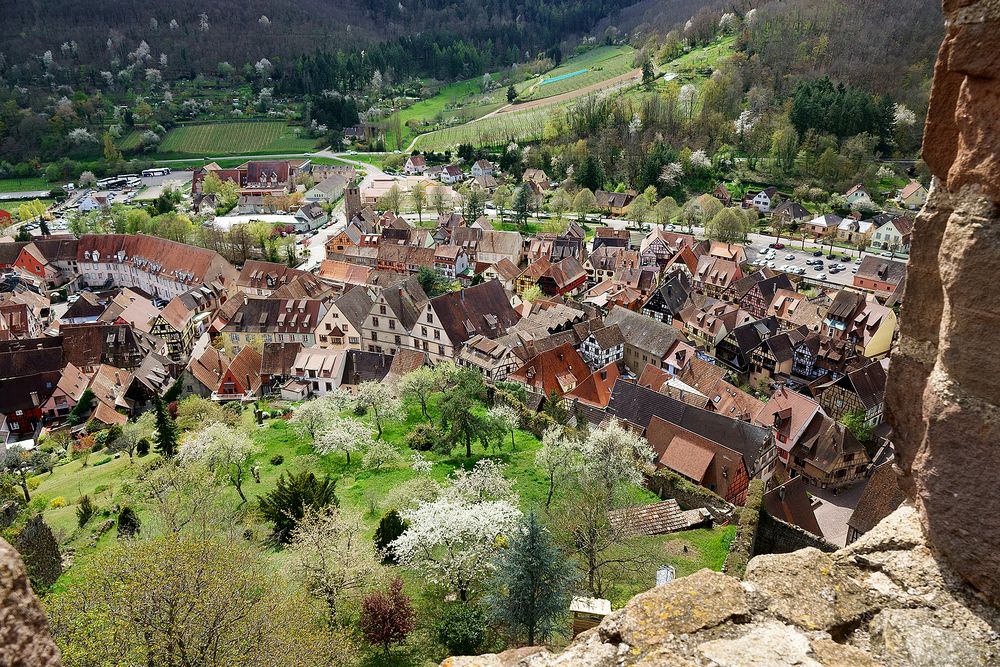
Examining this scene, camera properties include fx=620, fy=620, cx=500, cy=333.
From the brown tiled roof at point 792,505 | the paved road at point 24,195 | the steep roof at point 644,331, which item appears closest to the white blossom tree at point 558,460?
the brown tiled roof at point 792,505

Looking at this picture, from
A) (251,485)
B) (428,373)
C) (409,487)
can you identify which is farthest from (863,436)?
(251,485)

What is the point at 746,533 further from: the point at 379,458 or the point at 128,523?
the point at 128,523

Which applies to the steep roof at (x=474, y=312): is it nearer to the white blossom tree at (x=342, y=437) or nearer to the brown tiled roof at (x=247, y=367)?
the brown tiled roof at (x=247, y=367)

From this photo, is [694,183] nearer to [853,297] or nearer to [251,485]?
[853,297]

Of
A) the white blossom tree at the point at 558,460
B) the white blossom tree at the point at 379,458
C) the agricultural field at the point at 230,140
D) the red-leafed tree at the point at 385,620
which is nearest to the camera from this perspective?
the red-leafed tree at the point at 385,620

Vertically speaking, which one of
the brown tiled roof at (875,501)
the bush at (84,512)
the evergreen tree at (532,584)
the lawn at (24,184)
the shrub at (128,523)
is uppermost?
the evergreen tree at (532,584)

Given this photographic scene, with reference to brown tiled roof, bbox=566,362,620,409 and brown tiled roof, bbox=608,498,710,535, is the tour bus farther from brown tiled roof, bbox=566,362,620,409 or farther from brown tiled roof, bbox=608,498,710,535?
brown tiled roof, bbox=608,498,710,535

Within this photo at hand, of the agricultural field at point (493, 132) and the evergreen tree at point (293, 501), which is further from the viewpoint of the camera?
the agricultural field at point (493, 132)

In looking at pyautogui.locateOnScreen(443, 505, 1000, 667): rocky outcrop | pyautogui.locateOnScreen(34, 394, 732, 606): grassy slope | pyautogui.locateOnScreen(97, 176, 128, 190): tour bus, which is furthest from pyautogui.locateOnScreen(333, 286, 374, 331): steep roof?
pyautogui.locateOnScreen(97, 176, 128, 190): tour bus
